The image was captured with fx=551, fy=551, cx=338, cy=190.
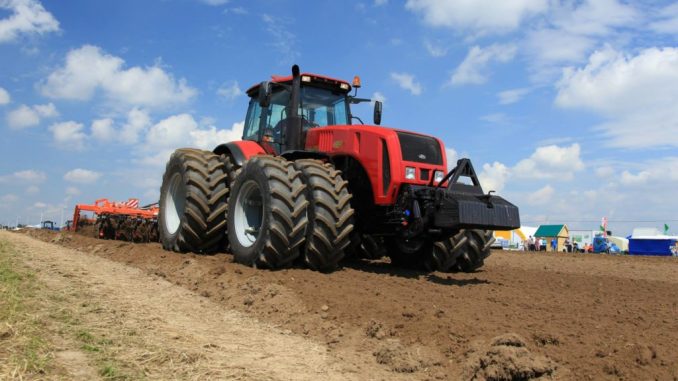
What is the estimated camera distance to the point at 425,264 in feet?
27.4

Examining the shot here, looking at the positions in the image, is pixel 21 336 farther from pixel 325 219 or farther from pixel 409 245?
pixel 409 245

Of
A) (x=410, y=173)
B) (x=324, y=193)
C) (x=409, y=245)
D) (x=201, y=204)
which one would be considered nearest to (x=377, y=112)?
(x=410, y=173)

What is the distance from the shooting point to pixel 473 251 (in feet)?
27.6

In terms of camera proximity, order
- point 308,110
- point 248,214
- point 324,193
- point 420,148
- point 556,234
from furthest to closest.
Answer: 1. point 556,234
2. point 308,110
3. point 248,214
4. point 420,148
5. point 324,193

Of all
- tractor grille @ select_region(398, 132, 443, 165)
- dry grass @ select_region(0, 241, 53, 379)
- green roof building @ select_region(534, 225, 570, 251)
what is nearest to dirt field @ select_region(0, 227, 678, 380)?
dry grass @ select_region(0, 241, 53, 379)

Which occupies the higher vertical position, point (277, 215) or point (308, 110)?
point (308, 110)

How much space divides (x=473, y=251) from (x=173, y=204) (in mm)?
5816

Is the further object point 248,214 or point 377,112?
point 377,112

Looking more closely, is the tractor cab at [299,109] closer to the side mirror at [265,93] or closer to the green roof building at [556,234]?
the side mirror at [265,93]

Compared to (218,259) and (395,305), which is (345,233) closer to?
(395,305)

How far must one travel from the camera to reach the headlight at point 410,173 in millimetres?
7493

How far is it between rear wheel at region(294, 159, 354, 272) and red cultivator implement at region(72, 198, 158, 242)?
891 centimetres

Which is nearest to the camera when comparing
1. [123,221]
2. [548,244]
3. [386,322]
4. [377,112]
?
[386,322]

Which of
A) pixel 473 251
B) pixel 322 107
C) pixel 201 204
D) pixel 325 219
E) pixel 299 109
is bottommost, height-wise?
pixel 473 251
